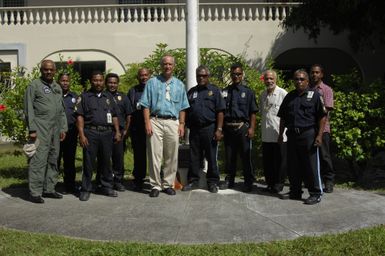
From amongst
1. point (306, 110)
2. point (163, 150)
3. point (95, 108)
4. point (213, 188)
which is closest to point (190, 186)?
point (213, 188)

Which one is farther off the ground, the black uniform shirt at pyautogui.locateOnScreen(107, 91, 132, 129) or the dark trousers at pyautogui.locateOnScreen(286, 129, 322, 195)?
the black uniform shirt at pyautogui.locateOnScreen(107, 91, 132, 129)

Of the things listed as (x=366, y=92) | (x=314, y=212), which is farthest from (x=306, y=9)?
(x=314, y=212)

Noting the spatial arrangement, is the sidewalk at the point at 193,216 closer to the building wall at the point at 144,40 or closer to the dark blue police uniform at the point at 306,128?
the dark blue police uniform at the point at 306,128

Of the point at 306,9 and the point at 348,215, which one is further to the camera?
the point at 306,9

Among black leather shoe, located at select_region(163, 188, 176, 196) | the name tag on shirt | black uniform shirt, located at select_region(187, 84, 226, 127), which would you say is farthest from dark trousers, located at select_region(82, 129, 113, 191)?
the name tag on shirt

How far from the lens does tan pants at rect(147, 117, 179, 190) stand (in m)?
6.90

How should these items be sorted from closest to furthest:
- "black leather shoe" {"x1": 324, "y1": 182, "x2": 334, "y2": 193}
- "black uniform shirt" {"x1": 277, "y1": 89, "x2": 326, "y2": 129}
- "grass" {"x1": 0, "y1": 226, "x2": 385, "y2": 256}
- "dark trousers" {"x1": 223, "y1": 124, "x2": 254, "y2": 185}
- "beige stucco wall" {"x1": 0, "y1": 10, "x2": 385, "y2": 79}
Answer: "grass" {"x1": 0, "y1": 226, "x2": 385, "y2": 256}, "black uniform shirt" {"x1": 277, "y1": 89, "x2": 326, "y2": 129}, "dark trousers" {"x1": 223, "y1": 124, "x2": 254, "y2": 185}, "black leather shoe" {"x1": 324, "y1": 182, "x2": 334, "y2": 193}, "beige stucco wall" {"x1": 0, "y1": 10, "x2": 385, "y2": 79}

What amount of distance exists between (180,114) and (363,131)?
286cm

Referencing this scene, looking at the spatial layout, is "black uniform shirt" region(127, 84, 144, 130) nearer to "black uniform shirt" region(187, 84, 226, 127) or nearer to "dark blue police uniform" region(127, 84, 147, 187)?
"dark blue police uniform" region(127, 84, 147, 187)

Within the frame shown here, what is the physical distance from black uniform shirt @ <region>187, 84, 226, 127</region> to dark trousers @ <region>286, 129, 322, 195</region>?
3.36ft

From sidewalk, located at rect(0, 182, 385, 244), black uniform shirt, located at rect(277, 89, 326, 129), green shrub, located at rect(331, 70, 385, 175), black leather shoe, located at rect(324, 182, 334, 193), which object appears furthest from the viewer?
green shrub, located at rect(331, 70, 385, 175)

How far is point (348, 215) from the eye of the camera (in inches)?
238

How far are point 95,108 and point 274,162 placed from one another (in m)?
2.56

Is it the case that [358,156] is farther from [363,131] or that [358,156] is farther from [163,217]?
[163,217]
